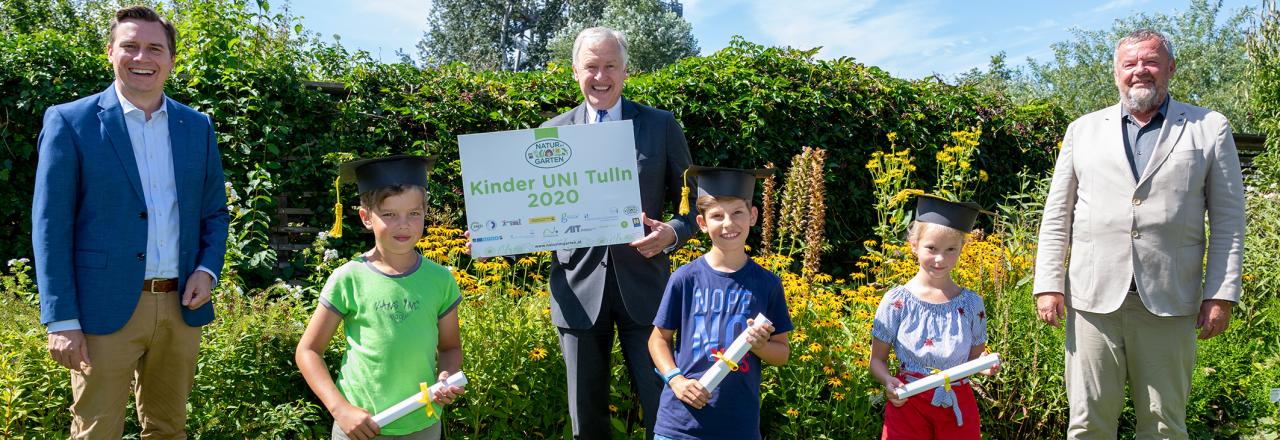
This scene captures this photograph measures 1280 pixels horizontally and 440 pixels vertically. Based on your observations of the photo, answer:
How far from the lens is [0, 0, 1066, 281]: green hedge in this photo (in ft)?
18.2

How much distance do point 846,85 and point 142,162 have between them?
223 inches

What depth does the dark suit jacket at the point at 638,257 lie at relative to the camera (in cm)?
305

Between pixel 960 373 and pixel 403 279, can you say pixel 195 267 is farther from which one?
pixel 960 373

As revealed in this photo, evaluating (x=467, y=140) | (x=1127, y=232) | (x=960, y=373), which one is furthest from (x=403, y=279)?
(x=1127, y=232)

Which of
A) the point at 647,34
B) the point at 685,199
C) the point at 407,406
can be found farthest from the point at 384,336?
the point at 647,34

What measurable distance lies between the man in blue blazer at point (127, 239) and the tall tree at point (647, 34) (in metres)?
23.6

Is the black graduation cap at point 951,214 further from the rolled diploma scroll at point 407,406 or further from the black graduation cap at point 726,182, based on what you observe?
the rolled diploma scroll at point 407,406

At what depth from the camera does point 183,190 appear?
287 cm

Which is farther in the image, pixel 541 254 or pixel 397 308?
pixel 541 254

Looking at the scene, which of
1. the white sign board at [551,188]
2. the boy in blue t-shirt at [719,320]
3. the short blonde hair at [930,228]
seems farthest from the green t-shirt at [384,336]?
the short blonde hair at [930,228]

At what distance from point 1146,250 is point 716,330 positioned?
176cm

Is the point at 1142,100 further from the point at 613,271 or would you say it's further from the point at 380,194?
the point at 380,194

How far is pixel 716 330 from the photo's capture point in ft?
8.70

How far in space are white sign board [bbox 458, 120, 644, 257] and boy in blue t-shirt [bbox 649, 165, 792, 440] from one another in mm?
408
